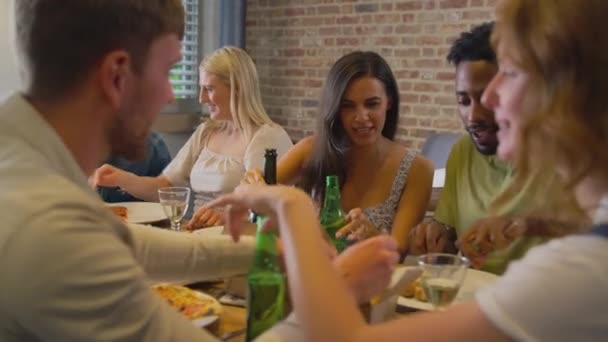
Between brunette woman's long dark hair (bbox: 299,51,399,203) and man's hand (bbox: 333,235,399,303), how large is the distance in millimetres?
1070

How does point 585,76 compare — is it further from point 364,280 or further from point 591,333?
point 364,280

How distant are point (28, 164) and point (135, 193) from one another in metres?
1.84

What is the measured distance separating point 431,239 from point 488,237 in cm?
Result: 24

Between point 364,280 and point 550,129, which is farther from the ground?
point 550,129

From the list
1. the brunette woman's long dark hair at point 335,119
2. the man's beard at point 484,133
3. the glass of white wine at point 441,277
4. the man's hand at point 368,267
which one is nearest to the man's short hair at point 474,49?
the man's beard at point 484,133

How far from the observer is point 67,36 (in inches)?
33.8

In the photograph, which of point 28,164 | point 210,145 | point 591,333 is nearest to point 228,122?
point 210,145

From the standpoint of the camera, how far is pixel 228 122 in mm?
2902

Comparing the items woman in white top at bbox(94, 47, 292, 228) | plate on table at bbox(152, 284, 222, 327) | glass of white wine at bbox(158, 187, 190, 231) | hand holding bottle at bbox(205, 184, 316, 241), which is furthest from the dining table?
woman in white top at bbox(94, 47, 292, 228)

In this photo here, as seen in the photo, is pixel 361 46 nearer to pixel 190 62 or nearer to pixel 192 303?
pixel 190 62

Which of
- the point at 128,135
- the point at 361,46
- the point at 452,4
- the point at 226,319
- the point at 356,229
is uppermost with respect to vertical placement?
the point at 452,4

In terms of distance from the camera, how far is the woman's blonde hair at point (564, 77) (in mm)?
721

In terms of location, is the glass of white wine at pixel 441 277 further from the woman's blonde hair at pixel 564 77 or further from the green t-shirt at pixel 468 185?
the green t-shirt at pixel 468 185

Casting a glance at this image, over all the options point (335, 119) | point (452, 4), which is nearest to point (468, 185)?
point (335, 119)
